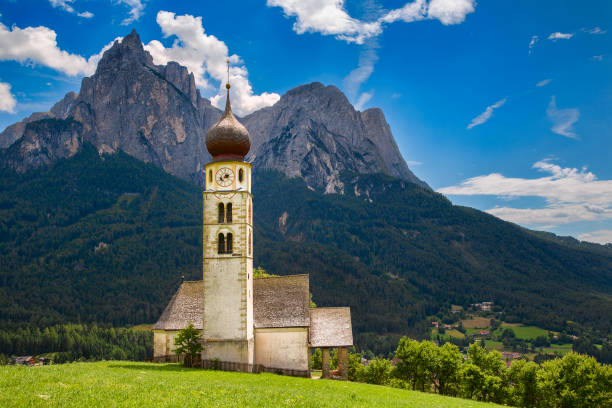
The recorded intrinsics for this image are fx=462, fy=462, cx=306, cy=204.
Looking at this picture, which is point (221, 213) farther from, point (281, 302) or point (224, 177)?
point (281, 302)

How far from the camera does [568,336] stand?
633 feet

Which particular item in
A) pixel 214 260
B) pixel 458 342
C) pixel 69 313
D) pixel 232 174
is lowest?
pixel 458 342

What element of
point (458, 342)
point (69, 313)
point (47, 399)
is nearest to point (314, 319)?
point (47, 399)

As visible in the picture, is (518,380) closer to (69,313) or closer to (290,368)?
(290,368)

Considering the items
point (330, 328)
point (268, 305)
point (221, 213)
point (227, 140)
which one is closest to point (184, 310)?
point (268, 305)

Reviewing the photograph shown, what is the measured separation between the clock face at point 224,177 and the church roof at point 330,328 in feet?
47.1

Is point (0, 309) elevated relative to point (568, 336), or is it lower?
elevated

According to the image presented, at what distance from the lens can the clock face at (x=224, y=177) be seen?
1602 inches

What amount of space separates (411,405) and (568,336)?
203m

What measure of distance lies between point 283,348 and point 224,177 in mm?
16074

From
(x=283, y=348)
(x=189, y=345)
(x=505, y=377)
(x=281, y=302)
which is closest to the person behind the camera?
(x=189, y=345)

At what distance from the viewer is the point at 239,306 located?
127 ft

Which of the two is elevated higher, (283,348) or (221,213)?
(221,213)

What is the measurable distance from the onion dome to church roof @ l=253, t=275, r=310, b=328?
41.0ft
